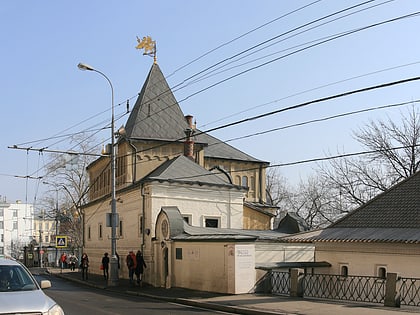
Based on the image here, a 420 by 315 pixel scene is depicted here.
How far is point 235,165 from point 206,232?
32.6 meters

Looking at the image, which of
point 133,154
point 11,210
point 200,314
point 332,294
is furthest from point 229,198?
point 11,210

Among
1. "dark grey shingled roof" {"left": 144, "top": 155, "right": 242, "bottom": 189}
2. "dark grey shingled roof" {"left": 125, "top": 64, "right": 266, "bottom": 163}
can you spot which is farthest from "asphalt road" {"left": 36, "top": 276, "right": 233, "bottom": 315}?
"dark grey shingled roof" {"left": 125, "top": 64, "right": 266, "bottom": 163}

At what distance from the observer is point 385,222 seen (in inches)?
976

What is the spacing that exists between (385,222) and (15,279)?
17345mm

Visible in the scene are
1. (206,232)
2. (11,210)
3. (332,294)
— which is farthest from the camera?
(11,210)

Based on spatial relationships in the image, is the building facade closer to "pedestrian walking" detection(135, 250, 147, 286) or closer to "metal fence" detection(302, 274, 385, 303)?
"pedestrian walking" detection(135, 250, 147, 286)

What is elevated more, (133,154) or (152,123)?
(152,123)

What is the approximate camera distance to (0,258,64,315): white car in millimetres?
9125

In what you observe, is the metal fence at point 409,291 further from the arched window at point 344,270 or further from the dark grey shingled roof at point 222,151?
the dark grey shingled roof at point 222,151

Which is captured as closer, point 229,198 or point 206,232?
point 206,232

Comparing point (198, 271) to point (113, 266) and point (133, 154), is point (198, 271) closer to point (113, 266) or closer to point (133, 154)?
point (113, 266)

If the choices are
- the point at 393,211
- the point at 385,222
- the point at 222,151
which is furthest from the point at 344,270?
the point at 222,151

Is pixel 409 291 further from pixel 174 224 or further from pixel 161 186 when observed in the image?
pixel 161 186

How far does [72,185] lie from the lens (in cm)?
6512
